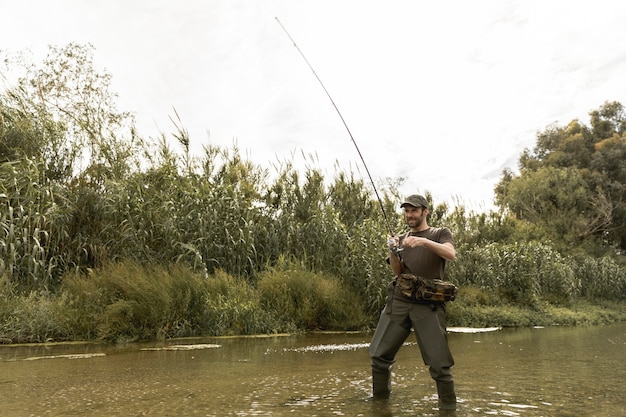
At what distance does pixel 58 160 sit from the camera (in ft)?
36.4

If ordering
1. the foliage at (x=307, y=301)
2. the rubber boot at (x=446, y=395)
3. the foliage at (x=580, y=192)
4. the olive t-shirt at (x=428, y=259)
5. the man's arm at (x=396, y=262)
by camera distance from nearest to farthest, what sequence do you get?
the rubber boot at (x=446, y=395) < the olive t-shirt at (x=428, y=259) < the man's arm at (x=396, y=262) < the foliage at (x=307, y=301) < the foliage at (x=580, y=192)

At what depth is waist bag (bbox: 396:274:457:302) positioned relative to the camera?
12.2 ft

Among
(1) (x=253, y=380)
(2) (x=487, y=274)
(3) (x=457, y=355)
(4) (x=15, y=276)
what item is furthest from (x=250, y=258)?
(2) (x=487, y=274)

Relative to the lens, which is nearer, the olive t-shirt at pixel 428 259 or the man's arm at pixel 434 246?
the man's arm at pixel 434 246

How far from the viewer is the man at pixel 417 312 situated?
12.0 feet

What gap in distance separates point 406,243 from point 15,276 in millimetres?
6863

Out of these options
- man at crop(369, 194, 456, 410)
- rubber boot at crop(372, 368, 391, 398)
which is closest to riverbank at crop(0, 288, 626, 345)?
rubber boot at crop(372, 368, 391, 398)

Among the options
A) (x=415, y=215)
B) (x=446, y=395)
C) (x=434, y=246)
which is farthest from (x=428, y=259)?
(x=446, y=395)

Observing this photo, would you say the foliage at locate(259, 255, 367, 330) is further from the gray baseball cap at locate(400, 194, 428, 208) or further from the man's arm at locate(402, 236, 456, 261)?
the man's arm at locate(402, 236, 456, 261)

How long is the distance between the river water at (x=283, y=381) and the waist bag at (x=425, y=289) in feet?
2.47

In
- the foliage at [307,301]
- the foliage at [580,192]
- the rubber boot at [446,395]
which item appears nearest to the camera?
the rubber boot at [446,395]

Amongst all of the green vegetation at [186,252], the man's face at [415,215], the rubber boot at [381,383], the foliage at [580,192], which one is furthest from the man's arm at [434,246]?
the foliage at [580,192]

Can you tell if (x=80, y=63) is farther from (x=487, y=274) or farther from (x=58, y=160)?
(x=487, y=274)

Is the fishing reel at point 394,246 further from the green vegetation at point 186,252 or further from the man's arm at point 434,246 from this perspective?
the green vegetation at point 186,252
